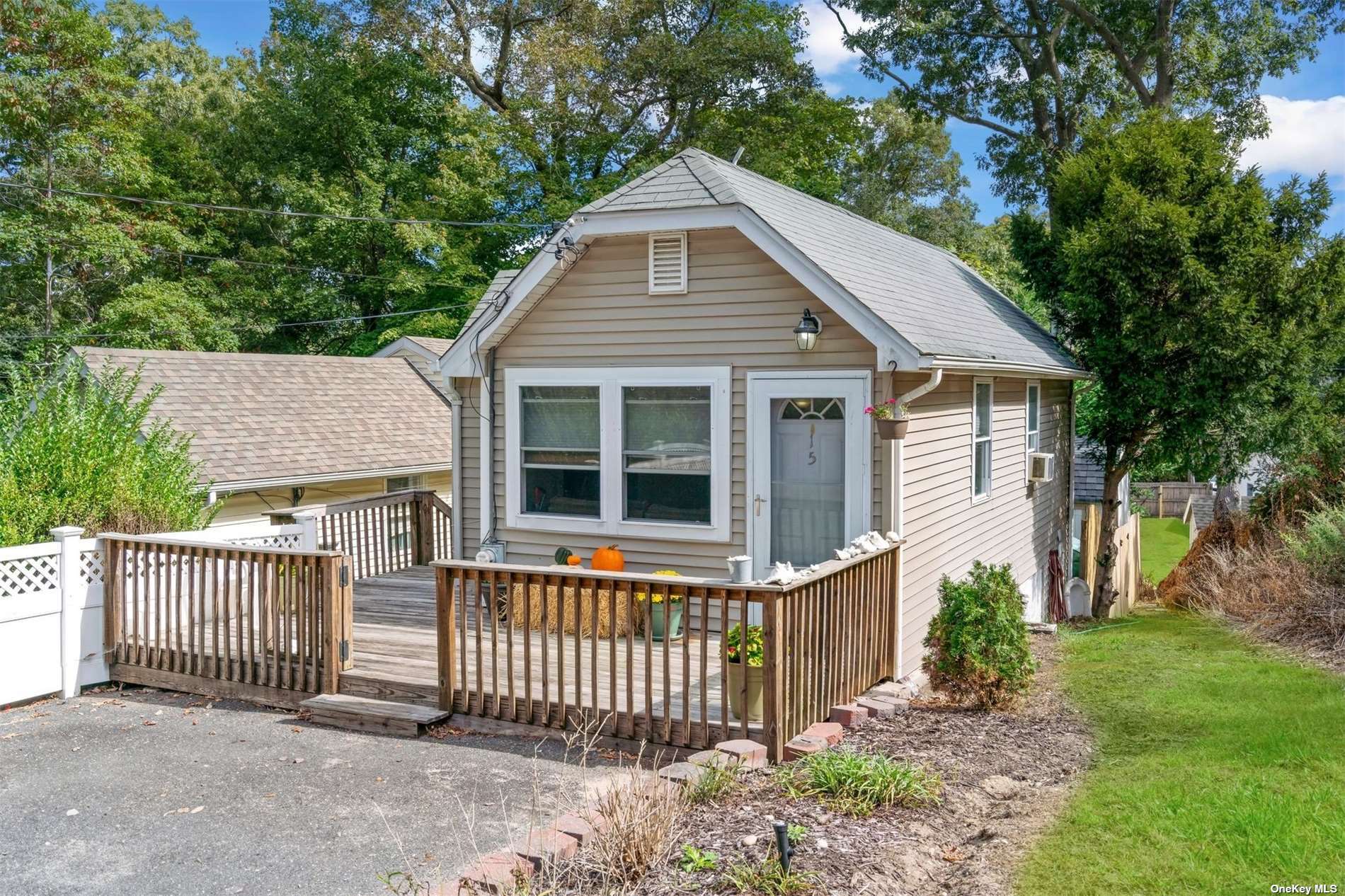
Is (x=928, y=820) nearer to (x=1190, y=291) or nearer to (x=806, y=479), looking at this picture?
(x=806, y=479)

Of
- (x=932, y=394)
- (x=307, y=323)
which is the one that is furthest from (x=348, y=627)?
(x=307, y=323)

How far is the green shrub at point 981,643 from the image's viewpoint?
269 inches

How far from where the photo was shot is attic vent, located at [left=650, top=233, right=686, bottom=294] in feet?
29.1

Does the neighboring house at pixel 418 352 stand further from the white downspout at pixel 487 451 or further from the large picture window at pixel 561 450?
the large picture window at pixel 561 450

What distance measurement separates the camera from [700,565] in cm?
906

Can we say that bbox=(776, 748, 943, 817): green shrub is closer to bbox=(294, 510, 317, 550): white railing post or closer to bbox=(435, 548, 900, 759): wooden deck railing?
bbox=(435, 548, 900, 759): wooden deck railing

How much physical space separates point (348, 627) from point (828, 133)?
79.4ft

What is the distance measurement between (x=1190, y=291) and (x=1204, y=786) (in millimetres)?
9908

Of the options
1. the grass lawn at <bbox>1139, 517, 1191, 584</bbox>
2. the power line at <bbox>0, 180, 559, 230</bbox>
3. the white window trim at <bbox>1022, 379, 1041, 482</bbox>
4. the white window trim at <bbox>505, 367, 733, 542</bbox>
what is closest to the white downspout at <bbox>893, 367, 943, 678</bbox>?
the white window trim at <bbox>505, 367, 733, 542</bbox>

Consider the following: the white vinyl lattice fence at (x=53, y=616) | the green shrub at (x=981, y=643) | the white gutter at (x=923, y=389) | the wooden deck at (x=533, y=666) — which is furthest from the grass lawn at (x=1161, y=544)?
the white vinyl lattice fence at (x=53, y=616)

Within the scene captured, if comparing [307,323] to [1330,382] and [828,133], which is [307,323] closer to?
[828,133]

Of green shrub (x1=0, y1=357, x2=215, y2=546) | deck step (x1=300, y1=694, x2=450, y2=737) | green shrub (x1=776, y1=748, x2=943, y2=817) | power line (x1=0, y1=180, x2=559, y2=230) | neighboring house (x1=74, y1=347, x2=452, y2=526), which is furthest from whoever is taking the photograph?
power line (x1=0, y1=180, x2=559, y2=230)

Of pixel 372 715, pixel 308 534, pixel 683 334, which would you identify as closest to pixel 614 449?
pixel 683 334

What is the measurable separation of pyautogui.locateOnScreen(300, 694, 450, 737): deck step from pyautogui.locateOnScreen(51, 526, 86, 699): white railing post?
222 cm
